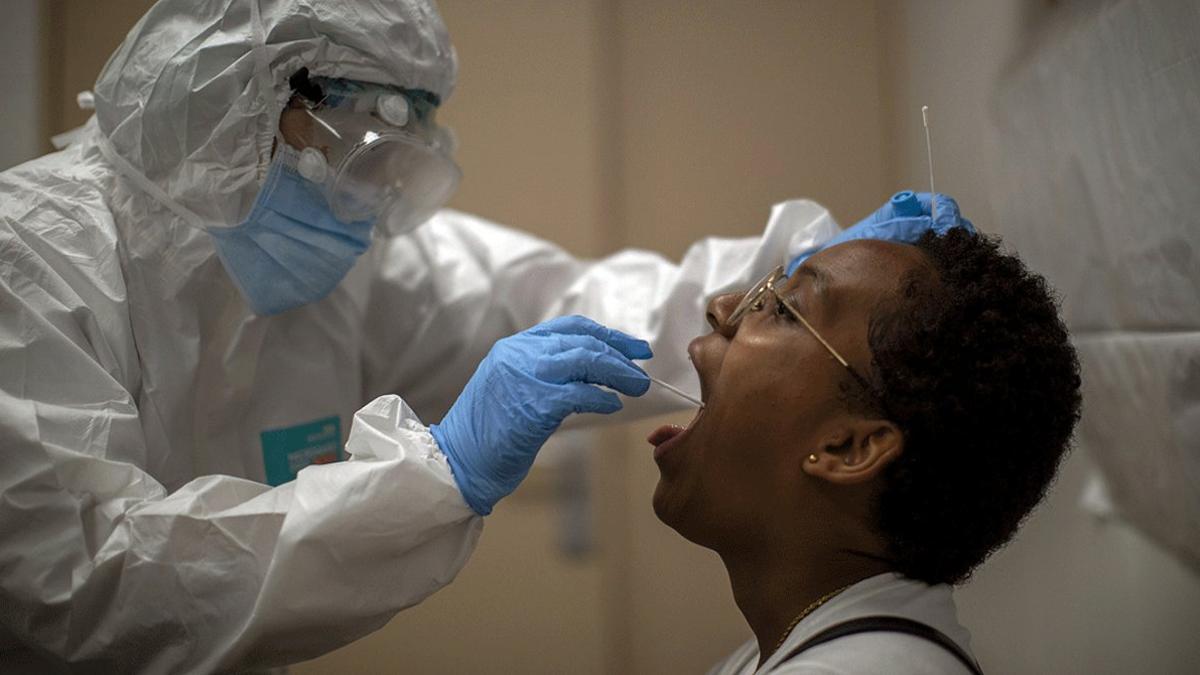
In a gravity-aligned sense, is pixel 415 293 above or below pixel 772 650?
above

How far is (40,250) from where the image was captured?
1268 millimetres

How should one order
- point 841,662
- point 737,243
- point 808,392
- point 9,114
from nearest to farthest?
point 841,662 → point 808,392 → point 737,243 → point 9,114

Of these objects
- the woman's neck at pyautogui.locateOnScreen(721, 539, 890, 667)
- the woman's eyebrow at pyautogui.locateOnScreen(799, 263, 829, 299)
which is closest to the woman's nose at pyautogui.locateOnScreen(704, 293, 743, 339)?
the woman's eyebrow at pyautogui.locateOnScreen(799, 263, 829, 299)

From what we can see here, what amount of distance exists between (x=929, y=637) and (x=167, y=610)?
0.92m

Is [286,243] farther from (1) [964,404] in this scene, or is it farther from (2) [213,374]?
(1) [964,404]

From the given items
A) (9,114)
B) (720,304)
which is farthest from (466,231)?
(9,114)

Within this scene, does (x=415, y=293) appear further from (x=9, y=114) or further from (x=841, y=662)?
(x=841, y=662)

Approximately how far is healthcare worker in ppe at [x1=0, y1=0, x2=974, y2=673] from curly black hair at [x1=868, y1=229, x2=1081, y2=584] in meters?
0.33

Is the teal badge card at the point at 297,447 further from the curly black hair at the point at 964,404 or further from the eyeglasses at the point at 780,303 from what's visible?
the curly black hair at the point at 964,404

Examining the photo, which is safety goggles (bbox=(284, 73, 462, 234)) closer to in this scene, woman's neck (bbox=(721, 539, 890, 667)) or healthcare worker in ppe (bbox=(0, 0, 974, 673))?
healthcare worker in ppe (bbox=(0, 0, 974, 673))

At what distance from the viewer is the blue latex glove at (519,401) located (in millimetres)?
1128

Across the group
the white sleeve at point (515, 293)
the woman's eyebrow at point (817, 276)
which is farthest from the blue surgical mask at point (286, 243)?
the woman's eyebrow at point (817, 276)

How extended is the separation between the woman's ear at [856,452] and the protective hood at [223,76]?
83 cm

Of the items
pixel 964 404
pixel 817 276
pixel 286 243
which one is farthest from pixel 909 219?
pixel 286 243
